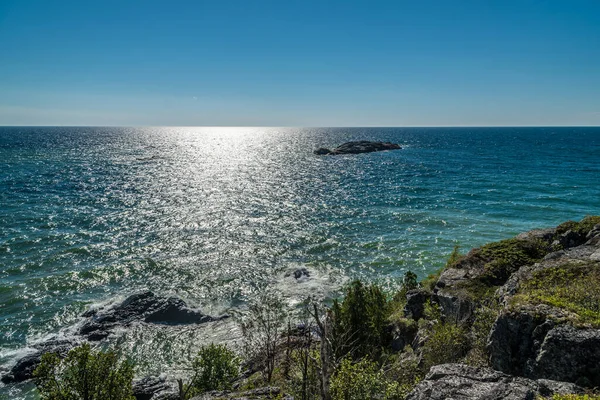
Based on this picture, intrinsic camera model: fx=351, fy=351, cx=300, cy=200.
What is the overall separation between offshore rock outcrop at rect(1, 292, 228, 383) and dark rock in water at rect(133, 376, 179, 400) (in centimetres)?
871

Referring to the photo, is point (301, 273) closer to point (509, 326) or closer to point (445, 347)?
point (445, 347)

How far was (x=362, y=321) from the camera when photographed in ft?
77.2

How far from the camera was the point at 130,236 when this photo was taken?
52.6m

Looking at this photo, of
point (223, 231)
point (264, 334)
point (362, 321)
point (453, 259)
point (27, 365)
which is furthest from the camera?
point (223, 231)

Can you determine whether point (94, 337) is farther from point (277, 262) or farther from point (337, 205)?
point (337, 205)

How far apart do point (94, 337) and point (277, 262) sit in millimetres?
21099

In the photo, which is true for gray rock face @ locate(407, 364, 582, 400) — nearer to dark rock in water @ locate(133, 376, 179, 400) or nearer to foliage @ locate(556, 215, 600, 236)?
dark rock in water @ locate(133, 376, 179, 400)

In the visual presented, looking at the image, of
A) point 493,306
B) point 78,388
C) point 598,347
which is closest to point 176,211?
point 78,388

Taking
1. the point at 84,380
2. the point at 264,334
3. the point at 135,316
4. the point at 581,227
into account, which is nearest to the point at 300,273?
the point at 264,334

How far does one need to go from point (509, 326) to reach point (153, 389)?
21833 mm

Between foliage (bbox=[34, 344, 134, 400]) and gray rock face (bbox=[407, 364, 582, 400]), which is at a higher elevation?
gray rock face (bbox=[407, 364, 582, 400])

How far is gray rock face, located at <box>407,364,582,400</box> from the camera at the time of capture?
9.53 meters

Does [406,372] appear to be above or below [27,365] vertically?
above

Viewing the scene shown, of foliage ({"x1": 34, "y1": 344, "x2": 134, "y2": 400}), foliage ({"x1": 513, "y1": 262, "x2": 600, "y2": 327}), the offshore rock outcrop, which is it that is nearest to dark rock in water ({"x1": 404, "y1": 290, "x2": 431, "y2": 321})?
foliage ({"x1": 513, "y1": 262, "x2": 600, "y2": 327})
